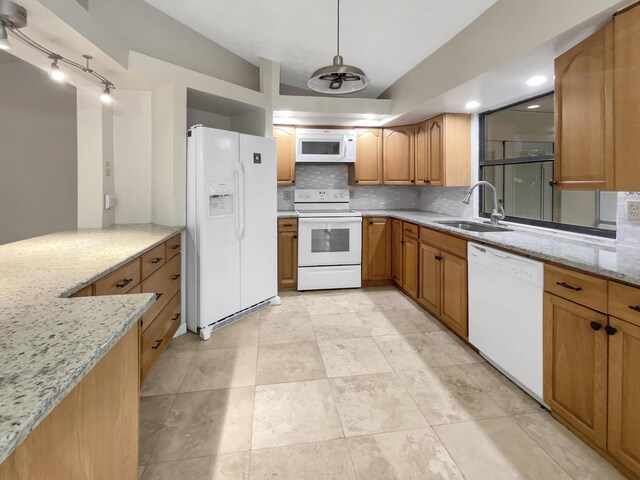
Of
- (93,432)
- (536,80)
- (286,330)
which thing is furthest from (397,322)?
(93,432)

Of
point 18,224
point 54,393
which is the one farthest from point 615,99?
point 18,224

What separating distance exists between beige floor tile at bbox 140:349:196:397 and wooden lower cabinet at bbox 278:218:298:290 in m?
1.55

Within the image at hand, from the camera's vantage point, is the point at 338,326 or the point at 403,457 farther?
the point at 338,326

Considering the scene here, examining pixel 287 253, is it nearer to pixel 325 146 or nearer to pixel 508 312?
pixel 325 146

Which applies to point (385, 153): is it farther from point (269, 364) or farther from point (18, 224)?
point (18, 224)

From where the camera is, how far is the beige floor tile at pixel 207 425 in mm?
1605

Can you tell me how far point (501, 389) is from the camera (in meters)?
2.09

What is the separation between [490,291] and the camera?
2277 mm

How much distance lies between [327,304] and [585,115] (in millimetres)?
2604

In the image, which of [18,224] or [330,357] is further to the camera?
[18,224]

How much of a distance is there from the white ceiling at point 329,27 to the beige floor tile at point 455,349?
234cm

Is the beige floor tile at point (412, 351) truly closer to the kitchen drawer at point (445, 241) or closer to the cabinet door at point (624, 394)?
the kitchen drawer at point (445, 241)

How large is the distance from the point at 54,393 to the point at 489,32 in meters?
2.80

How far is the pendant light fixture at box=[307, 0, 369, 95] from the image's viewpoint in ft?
6.96
